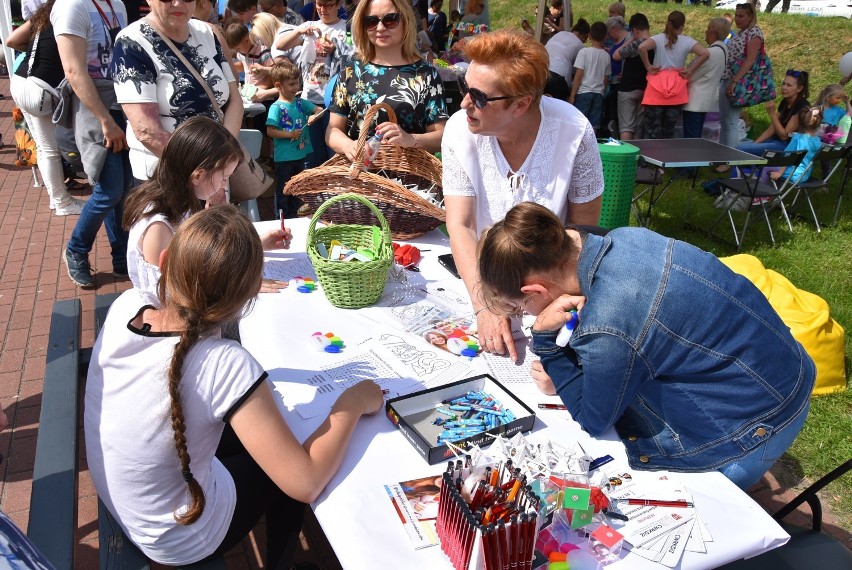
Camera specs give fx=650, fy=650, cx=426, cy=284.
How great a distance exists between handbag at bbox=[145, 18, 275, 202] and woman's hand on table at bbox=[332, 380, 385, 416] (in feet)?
5.74

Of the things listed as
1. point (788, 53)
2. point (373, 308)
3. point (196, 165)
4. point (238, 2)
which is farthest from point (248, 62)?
point (788, 53)

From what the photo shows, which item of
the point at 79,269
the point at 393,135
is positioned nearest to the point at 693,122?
the point at 393,135

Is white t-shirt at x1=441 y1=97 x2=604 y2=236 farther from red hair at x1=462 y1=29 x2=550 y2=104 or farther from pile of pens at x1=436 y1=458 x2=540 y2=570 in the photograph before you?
pile of pens at x1=436 y1=458 x2=540 y2=570

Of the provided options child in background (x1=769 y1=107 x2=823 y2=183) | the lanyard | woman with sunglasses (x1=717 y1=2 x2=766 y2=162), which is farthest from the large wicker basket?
woman with sunglasses (x1=717 y1=2 x2=766 y2=162)

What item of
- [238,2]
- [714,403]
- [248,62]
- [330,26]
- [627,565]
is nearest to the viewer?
[627,565]

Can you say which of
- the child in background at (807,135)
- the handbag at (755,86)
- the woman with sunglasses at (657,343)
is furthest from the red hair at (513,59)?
the handbag at (755,86)

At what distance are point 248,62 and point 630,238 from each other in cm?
590

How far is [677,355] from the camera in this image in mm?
1556

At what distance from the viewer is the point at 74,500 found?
1798 millimetres

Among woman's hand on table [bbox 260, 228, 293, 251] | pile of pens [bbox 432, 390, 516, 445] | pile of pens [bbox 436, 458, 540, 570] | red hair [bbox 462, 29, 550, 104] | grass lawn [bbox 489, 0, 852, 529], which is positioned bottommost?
grass lawn [bbox 489, 0, 852, 529]

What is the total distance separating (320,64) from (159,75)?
2.42 m

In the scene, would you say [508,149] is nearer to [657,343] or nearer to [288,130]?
[657,343]

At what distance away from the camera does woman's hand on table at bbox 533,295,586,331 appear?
5.42ft

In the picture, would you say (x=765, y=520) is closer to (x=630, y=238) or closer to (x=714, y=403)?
(x=714, y=403)
